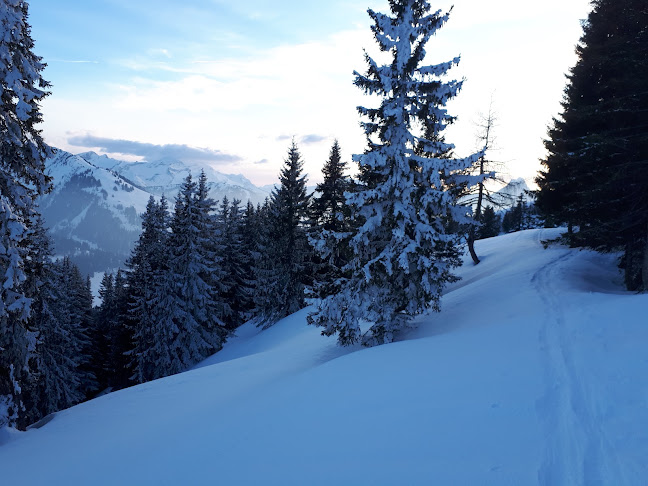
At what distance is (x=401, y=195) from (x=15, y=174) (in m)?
11.6

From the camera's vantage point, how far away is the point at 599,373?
6070mm

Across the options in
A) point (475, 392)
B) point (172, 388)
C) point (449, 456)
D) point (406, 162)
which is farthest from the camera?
point (172, 388)

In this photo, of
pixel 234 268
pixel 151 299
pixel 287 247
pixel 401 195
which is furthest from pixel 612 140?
pixel 234 268

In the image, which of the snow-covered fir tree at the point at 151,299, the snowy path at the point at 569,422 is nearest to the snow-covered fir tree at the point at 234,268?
the snow-covered fir tree at the point at 151,299

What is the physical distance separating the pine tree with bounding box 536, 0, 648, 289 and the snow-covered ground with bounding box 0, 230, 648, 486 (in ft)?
13.8

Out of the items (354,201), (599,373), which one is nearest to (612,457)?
(599,373)

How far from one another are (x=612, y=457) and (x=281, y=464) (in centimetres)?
428

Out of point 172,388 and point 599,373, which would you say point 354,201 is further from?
point 172,388

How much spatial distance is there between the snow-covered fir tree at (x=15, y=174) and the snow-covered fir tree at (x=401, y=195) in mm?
8918

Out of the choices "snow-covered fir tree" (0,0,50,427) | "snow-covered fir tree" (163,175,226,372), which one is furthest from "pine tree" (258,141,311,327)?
"snow-covered fir tree" (0,0,50,427)

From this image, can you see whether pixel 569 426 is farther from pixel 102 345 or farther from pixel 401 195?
A: pixel 102 345

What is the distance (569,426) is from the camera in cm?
489

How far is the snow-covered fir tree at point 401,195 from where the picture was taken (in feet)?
35.3

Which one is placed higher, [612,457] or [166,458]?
[612,457]
